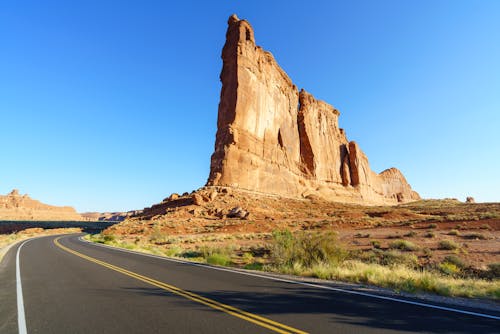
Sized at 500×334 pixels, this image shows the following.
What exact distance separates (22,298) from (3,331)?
2.72 meters

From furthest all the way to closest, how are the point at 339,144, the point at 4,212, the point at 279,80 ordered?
the point at 4,212 → the point at 339,144 → the point at 279,80

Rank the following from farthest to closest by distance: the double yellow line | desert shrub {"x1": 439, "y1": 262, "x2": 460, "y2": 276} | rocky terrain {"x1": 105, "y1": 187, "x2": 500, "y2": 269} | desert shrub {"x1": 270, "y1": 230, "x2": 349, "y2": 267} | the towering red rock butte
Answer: the towering red rock butte → rocky terrain {"x1": 105, "y1": 187, "x2": 500, "y2": 269} → desert shrub {"x1": 270, "y1": 230, "x2": 349, "y2": 267} → desert shrub {"x1": 439, "y1": 262, "x2": 460, "y2": 276} → the double yellow line

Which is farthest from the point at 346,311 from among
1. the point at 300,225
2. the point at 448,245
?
the point at 300,225

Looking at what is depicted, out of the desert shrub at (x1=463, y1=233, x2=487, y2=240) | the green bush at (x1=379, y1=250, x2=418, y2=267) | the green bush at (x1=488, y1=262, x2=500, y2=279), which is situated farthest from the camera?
the desert shrub at (x1=463, y1=233, x2=487, y2=240)

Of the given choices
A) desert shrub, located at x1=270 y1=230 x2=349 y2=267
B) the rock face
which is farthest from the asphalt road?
the rock face

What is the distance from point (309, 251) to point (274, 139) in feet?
194

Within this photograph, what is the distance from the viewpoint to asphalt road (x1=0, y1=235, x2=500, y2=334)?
15.4 ft

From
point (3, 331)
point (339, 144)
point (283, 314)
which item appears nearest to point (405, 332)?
point (283, 314)

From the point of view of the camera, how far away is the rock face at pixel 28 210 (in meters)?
110

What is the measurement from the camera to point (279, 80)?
78.8 m

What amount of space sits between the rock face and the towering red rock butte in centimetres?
9694

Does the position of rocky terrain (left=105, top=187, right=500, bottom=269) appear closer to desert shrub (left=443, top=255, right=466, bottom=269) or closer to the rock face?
desert shrub (left=443, top=255, right=466, bottom=269)

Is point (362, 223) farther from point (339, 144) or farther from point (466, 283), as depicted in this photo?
point (339, 144)

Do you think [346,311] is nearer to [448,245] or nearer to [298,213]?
[448,245]
